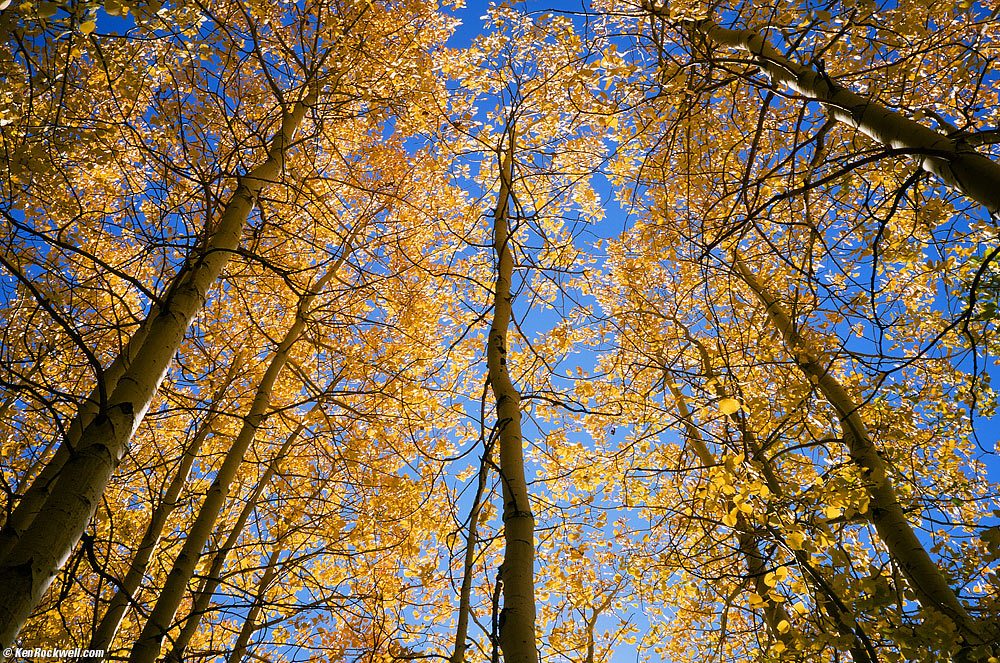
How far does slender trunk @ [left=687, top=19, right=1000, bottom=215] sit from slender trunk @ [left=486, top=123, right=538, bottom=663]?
5.56 ft

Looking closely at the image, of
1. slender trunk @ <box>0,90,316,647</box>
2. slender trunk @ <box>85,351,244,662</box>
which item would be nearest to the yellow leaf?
slender trunk @ <box>0,90,316,647</box>

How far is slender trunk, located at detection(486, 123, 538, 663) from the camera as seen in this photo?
190 centimetres

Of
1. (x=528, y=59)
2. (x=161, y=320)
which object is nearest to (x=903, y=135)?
(x=528, y=59)

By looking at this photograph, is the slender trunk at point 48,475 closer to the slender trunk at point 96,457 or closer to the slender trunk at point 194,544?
the slender trunk at point 96,457

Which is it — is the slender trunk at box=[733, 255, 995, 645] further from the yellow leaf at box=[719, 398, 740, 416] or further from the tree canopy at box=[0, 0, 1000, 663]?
the yellow leaf at box=[719, 398, 740, 416]

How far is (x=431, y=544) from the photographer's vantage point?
505cm

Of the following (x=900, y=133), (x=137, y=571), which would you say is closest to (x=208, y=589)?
(x=137, y=571)

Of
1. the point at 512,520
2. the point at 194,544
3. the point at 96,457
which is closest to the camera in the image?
the point at 96,457

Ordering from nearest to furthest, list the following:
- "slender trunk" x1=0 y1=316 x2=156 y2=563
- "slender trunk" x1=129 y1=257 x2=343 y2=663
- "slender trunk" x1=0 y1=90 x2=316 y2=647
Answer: "slender trunk" x1=0 y1=90 x2=316 y2=647, "slender trunk" x1=0 y1=316 x2=156 y2=563, "slender trunk" x1=129 y1=257 x2=343 y2=663

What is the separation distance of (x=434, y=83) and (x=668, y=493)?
17.3 ft

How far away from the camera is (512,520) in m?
2.23

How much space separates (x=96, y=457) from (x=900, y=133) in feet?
11.3

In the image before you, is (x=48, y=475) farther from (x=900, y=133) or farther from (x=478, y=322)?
(x=900, y=133)

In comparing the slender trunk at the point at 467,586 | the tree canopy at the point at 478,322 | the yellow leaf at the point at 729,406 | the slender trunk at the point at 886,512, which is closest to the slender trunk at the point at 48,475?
the tree canopy at the point at 478,322
